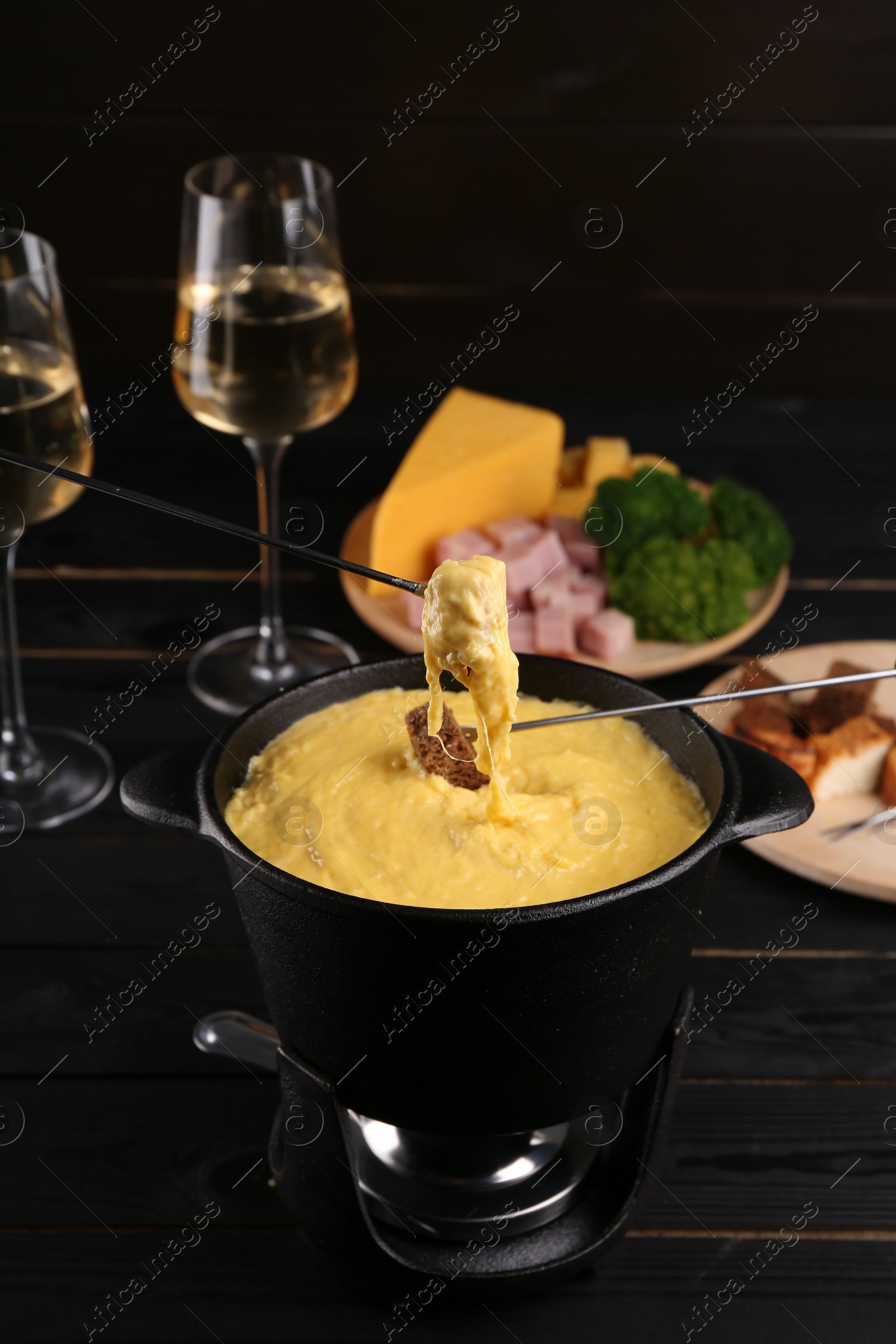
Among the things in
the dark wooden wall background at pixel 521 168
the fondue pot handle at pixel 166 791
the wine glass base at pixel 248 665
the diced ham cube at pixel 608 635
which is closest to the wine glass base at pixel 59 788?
the wine glass base at pixel 248 665

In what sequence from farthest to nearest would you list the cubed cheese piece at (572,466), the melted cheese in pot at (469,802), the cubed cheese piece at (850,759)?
the cubed cheese piece at (572,466), the cubed cheese piece at (850,759), the melted cheese in pot at (469,802)

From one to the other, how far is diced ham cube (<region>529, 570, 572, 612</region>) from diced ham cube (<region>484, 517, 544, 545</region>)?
110 millimetres

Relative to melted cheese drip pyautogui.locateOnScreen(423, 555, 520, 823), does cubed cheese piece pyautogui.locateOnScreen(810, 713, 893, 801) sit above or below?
below

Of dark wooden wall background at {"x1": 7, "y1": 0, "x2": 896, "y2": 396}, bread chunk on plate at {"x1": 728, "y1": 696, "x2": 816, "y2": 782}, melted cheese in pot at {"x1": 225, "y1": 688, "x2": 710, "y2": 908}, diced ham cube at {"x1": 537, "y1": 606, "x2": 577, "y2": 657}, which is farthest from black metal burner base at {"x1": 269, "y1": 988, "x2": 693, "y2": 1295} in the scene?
dark wooden wall background at {"x1": 7, "y1": 0, "x2": 896, "y2": 396}

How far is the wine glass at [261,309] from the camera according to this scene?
61.3 inches

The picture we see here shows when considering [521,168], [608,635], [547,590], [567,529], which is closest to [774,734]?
[608,635]

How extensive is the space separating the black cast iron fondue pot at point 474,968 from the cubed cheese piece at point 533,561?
0.69m

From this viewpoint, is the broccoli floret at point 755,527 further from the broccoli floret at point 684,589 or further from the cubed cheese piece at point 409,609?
the cubed cheese piece at point 409,609

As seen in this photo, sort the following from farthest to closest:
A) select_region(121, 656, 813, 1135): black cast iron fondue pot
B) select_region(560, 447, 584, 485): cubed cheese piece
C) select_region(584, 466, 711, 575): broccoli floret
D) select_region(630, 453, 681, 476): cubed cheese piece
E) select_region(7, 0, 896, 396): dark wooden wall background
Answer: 1. select_region(7, 0, 896, 396): dark wooden wall background
2. select_region(560, 447, 584, 485): cubed cheese piece
3. select_region(630, 453, 681, 476): cubed cheese piece
4. select_region(584, 466, 711, 575): broccoli floret
5. select_region(121, 656, 813, 1135): black cast iron fondue pot

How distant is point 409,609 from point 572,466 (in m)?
0.45

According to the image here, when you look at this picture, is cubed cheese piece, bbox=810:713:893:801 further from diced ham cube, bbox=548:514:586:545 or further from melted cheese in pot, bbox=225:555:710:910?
diced ham cube, bbox=548:514:586:545

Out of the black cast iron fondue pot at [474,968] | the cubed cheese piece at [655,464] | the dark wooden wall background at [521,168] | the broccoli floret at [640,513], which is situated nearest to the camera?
the black cast iron fondue pot at [474,968]

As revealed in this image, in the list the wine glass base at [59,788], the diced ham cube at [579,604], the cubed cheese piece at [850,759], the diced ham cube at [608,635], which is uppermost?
the diced ham cube at [579,604]

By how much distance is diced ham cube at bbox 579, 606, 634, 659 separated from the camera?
171 centimetres
